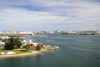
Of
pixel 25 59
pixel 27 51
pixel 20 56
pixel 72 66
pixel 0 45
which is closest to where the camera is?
pixel 72 66

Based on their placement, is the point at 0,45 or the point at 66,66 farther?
the point at 0,45

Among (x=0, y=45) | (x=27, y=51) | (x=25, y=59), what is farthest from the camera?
(x=0, y=45)

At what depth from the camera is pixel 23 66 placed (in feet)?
48.0

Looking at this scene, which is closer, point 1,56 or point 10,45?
point 1,56

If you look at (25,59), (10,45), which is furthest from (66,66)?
(10,45)

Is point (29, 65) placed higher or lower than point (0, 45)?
lower

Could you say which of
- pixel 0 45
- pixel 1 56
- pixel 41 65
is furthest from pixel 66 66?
pixel 0 45

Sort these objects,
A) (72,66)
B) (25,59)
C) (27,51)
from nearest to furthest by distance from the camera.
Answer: (72,66) < (25,59) < (27,51)

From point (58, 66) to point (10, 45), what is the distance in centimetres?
1227

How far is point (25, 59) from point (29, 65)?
2385 mm

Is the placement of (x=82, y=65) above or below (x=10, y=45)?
below

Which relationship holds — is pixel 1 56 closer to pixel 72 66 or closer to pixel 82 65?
pixel 72 66

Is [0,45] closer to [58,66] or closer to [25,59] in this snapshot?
[25,59]

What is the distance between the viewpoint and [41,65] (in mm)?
15062
